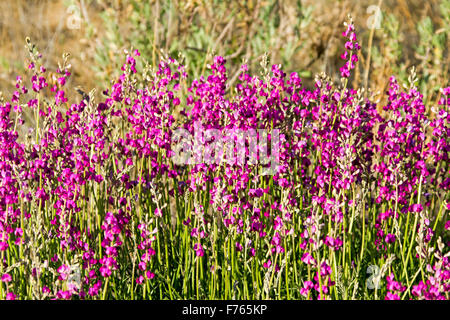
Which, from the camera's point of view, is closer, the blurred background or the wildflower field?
the wildflower field

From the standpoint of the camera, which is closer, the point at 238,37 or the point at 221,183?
the point at 221,183

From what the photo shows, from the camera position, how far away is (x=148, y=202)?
2.89m

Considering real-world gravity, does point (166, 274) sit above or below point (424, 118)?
below

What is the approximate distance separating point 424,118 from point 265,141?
2.45ft

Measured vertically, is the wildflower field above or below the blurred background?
below

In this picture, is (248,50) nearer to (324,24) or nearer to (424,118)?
(324,24)

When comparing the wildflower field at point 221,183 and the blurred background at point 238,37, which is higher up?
the blurred background at point 238,37

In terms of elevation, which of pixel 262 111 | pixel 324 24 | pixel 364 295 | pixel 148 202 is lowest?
pixel 364 295

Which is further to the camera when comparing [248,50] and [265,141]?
[248,50]

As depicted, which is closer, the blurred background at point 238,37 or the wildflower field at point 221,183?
the wildflower field at point 221,183

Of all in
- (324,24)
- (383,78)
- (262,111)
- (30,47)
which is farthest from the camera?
(324,24)

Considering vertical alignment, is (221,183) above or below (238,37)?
below
